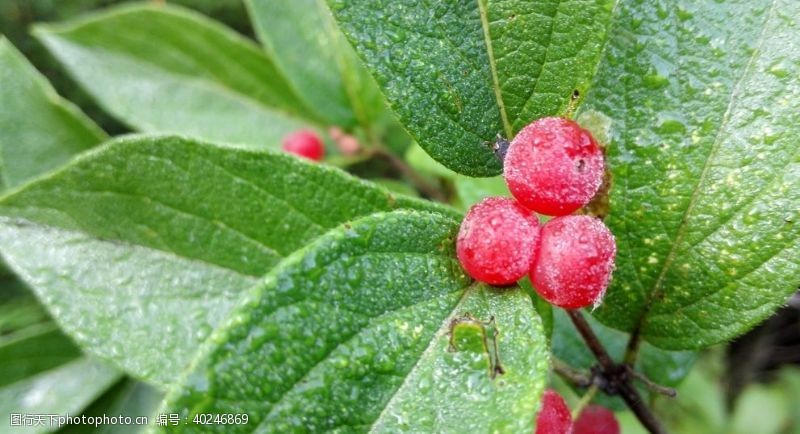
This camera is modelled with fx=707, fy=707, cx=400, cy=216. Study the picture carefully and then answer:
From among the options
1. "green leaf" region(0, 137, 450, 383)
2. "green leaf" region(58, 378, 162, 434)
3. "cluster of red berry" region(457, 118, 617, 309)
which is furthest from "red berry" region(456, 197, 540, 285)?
"green leaf" region(58, 378, 162, 434)

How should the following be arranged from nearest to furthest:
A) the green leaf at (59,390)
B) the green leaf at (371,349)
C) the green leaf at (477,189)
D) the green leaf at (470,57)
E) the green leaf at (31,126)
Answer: the green leaf at (371,349) → the green leaf at (470,57) → the green leaf at (477,189) → the green leaf at (31,126) → the green leaf at (59,390)

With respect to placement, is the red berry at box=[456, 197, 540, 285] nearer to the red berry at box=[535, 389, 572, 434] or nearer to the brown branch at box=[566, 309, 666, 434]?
the red berry at box=[535, 389, 572, 434]

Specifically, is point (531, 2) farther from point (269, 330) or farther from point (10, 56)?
point (10, 56)

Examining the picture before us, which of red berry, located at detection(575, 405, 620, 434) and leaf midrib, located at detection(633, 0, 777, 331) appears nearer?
leaf midrib, located at detection(633, 0, 777, 331)

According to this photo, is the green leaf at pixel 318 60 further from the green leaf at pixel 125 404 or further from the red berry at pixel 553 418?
the red berry at pixel 553 418

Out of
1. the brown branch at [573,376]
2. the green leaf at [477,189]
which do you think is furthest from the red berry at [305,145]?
the brown branch at [573,376]

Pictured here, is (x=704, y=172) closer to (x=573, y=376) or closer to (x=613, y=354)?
(x=573, y=376)
